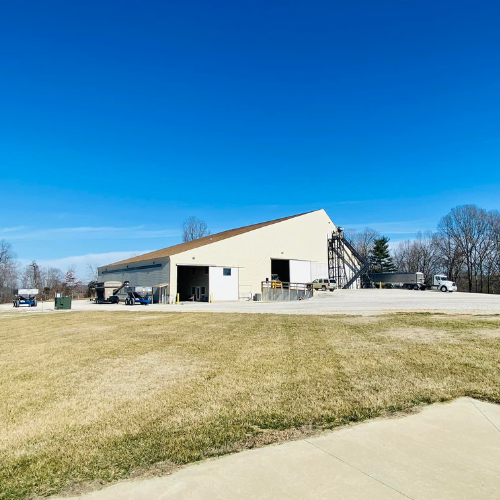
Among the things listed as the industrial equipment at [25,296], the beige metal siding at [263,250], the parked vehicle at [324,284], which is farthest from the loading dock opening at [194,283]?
the industrial equipment at [25,296]

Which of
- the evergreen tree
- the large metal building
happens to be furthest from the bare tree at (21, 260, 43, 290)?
the evergreen tree

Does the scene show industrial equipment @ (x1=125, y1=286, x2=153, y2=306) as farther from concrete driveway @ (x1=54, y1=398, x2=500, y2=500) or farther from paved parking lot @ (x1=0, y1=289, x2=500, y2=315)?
concrete driveway @ (x1=54, y1=398, x2=500, y2=500)

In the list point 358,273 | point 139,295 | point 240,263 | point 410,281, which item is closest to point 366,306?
point 240,263

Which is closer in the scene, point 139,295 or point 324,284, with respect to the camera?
point 139,295

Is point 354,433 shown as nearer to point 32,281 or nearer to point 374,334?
point 374,334

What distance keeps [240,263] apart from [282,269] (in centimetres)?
835

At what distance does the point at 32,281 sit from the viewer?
7375 cm

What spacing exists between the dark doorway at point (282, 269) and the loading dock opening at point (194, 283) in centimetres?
950

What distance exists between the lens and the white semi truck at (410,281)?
4362 centimetres

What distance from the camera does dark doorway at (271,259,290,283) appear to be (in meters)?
46.0

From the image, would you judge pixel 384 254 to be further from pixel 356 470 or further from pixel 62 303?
pixel 356 470

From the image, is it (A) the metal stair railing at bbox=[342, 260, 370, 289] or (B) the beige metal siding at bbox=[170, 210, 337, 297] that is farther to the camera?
(A) the metal stair railing at bbox=[342, 260, 370, 289]

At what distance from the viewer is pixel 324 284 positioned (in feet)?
152

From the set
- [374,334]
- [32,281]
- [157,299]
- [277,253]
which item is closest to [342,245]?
[277,253]
